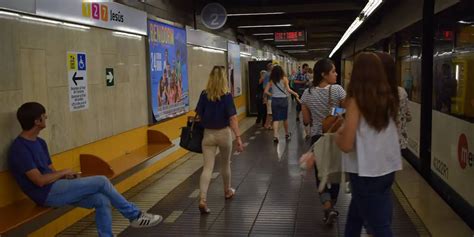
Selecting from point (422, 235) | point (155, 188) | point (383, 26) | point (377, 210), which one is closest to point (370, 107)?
point (377, 210)

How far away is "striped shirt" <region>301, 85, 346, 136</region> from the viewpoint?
458 centimetres

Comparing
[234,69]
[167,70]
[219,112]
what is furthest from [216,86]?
[234,69]

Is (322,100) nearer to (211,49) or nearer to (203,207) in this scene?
(203,207)

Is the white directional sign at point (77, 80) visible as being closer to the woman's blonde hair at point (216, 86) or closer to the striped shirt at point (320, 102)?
the woman's blonde hair at point (216, 86)

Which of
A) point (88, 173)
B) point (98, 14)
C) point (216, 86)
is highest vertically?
point (98, 14)

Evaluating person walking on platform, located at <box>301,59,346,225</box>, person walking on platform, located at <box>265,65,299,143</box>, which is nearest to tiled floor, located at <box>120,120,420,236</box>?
person walking on platform, located at <box>301,59,346,225</box>

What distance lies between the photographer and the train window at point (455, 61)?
5039 mm

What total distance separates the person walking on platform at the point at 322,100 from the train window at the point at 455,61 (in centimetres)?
143

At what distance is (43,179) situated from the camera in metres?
3.87

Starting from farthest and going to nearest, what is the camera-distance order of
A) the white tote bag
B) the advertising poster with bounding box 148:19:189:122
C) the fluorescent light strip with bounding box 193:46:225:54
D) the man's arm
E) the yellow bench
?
1. the fluorescent light strip with bounding box 193:46:225:54
2. the advertising poster with bounding box 148:19:189:122
3. the man's arm
4. the yellow bench
5. the white tote bag

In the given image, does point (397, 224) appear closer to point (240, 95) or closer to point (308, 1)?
point (308, 1)

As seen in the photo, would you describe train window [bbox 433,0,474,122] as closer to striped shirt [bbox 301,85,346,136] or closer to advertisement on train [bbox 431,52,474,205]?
advertisement on train [bbox 431,52,474,205]

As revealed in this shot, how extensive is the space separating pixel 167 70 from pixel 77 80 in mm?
2915

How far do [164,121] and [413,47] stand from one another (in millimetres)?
4090
